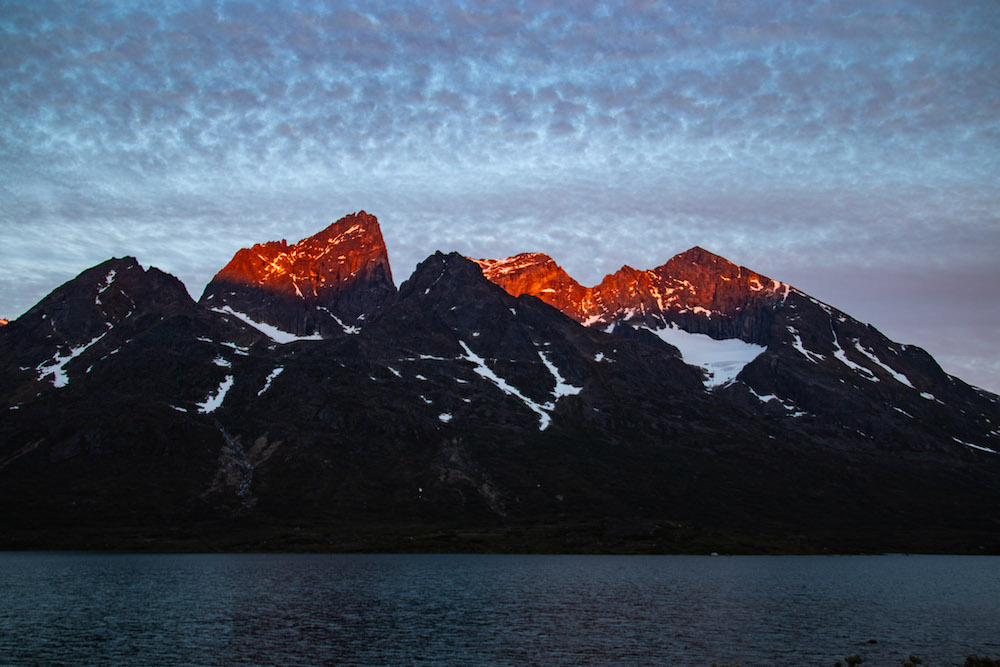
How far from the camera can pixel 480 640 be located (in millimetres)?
82750

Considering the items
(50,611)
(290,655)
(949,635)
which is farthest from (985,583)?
(50,611)

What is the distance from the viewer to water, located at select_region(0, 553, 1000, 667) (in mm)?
75312

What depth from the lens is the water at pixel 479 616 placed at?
75312 millimetres

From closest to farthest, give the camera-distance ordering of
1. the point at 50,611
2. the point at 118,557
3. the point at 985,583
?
1. the point at 50,611
2. the point at 985,583
3. the point at 118,557

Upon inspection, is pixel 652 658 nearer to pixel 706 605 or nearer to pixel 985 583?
pixel 706 605

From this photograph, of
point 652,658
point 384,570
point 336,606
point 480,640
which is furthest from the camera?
point 384,570

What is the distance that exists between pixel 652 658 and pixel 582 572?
318 ft

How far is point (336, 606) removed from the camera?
108 m

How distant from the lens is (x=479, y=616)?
328 ft

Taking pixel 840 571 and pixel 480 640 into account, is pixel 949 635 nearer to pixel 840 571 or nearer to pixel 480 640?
pixel 480 640

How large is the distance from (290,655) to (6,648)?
25.7 m

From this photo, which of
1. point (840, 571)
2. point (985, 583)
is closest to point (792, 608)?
point (985, 583)

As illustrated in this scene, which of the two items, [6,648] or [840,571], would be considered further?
[840,571]

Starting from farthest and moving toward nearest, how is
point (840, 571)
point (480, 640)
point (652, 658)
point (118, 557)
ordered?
point (118, 557) → point (840, 571) → point (480, 640) → point (652, 658)
